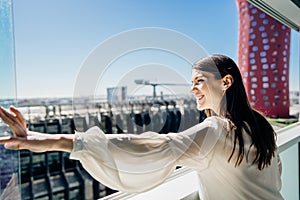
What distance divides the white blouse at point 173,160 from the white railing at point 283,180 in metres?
0.23

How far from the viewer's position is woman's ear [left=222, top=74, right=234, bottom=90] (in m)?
0.90

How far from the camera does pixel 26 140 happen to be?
553 millimetres

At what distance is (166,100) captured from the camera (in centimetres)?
107

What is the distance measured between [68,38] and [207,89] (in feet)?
1.77

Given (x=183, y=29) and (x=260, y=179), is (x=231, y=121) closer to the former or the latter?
(x=260, y=179)

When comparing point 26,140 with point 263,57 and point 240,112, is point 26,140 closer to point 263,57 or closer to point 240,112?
point 240,112

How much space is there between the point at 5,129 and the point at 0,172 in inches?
4.8

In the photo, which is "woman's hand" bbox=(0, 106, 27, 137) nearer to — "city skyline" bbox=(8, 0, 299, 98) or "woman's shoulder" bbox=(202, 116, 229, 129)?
"city skyline" bbox=(8, 0, 299, 98)

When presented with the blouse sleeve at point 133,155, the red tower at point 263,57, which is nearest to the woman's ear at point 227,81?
the blouse sleeve at point 133,155

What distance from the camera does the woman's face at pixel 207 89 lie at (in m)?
0.89

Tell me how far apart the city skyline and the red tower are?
2.79 feet

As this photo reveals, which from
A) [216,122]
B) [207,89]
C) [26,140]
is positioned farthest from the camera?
[207,89]

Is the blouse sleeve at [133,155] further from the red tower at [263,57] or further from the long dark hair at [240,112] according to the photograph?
the red tower at [263,57]

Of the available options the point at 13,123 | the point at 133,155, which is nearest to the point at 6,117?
the point at 13,123
